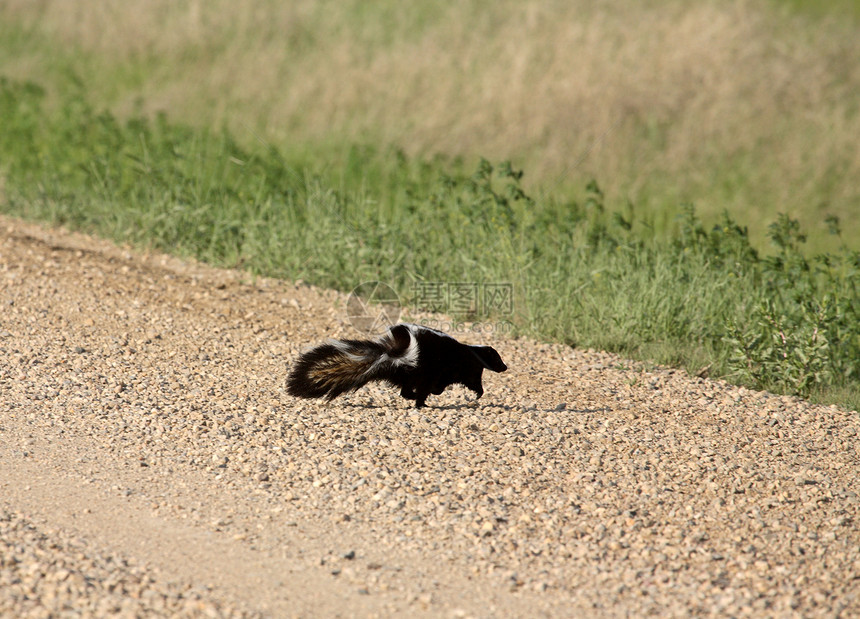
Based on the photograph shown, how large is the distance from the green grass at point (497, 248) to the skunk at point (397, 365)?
5.34 feet

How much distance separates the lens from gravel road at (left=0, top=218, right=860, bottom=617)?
336 centimetres

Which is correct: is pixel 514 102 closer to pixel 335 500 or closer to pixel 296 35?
pixel 296 35

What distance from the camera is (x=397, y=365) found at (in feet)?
16.9

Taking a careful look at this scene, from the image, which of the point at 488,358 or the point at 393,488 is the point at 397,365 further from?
the point at 393,488

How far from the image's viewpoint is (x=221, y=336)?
634 centimetres

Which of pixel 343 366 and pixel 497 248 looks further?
pixel 497 248

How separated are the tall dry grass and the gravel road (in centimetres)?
721

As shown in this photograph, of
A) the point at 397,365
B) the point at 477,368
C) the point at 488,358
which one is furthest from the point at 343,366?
the point at 488,358

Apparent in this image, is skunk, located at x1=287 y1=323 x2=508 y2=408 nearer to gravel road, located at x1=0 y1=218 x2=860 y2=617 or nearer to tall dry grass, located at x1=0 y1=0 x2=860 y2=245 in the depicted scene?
gravel road, located at x1=0 y1=218 x2=860 y2=617

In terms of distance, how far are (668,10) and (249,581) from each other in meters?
16.6

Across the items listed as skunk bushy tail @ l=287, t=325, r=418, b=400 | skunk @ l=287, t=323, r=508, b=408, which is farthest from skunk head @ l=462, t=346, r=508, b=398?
skunk bushy tail @ l=287, t=325, r=418, b=400

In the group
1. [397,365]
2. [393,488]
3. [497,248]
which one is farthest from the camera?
[497,248]

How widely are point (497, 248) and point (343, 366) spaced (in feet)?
11.1

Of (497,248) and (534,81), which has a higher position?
(534,81)
